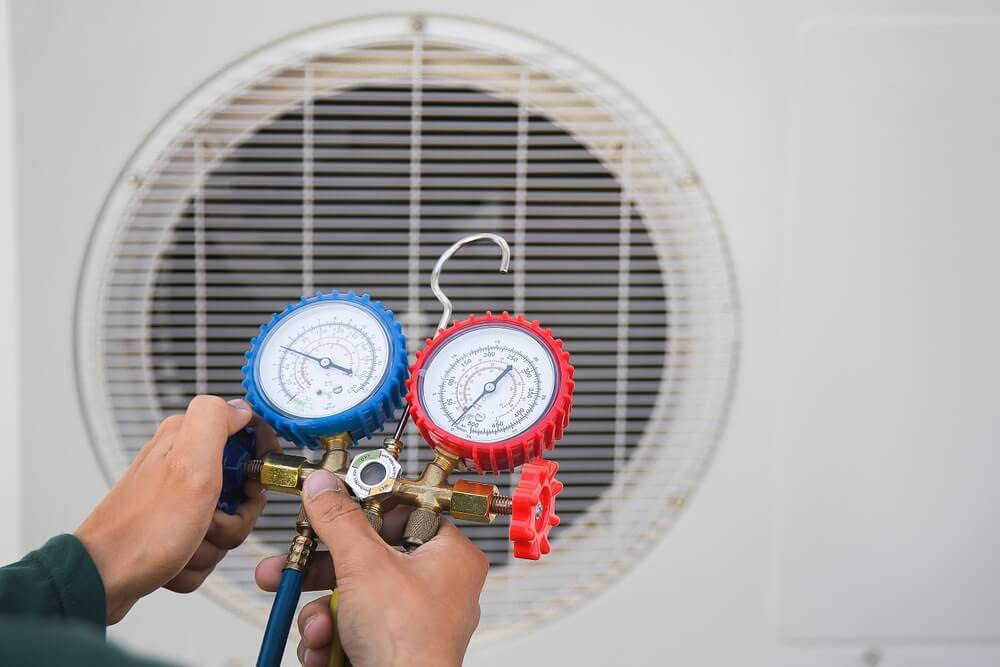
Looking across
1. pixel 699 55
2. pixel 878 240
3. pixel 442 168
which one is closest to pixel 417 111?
pixel 442 168

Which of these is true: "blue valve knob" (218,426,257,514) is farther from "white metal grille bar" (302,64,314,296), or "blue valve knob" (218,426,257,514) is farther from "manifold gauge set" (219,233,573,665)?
"white metal grille bar" (302,64,314,296)

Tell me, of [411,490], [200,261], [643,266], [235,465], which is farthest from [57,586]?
[643,266]

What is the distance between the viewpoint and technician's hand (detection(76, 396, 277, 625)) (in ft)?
2.21

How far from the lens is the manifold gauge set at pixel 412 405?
0.65m

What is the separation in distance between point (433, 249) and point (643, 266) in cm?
28

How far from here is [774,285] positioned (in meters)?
1.08

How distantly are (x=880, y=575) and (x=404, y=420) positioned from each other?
75 centimetres

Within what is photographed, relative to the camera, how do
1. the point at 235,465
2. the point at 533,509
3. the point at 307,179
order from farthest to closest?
the point at 307,179, the point at 235,465, the point at 533,509

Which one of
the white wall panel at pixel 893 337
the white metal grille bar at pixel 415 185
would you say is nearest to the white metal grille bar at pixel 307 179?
the white metal grille bar at pixel 415 185

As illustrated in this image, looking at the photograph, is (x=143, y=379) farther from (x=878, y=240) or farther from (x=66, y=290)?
(x=878, y=240)

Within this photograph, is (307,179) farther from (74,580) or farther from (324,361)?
(74,580)

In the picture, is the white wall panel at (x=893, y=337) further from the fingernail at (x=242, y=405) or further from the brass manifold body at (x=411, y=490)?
the fingernail at (x=242, y=405)

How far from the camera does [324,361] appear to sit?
685 millimetres

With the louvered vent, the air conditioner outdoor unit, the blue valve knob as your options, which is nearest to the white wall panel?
the air conditioner outdoor unit
